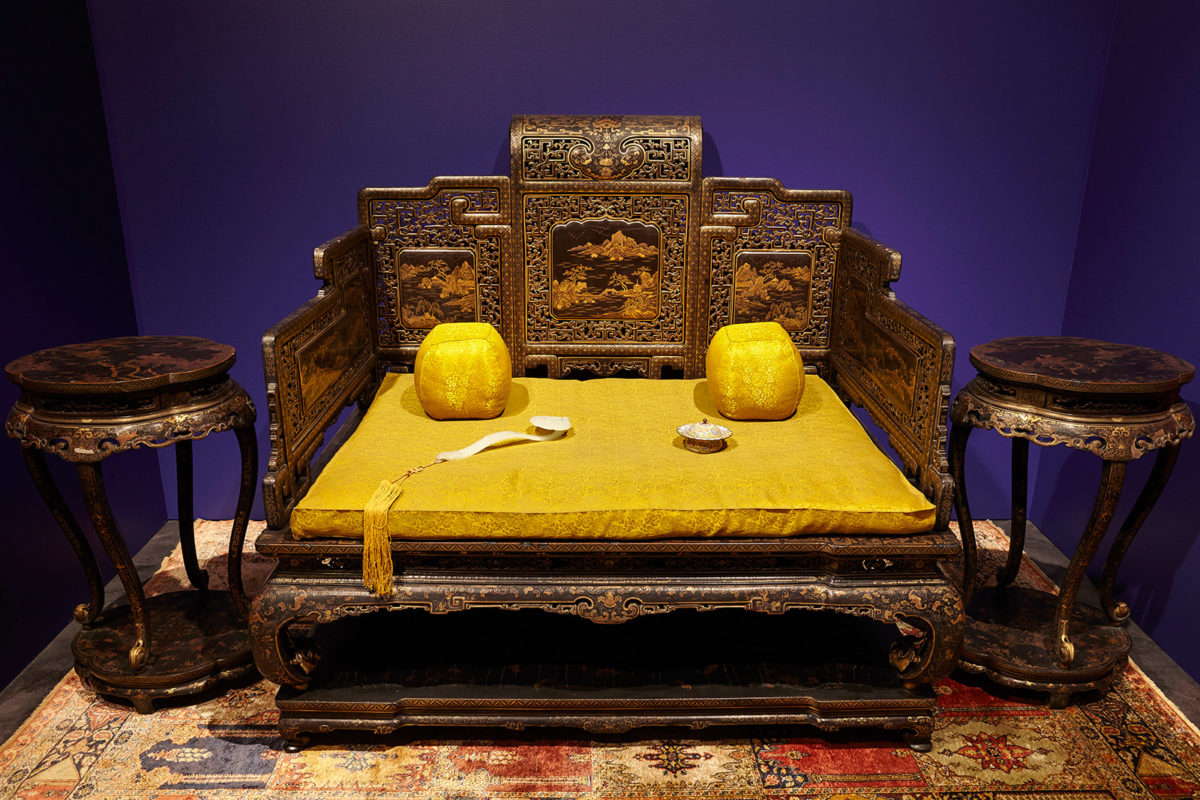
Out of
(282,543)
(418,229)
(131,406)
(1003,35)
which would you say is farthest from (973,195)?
(131,406)

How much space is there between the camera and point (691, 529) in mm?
2266

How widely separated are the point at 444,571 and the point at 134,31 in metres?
2.23

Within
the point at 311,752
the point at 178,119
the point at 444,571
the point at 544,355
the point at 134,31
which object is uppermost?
the point at 134,31

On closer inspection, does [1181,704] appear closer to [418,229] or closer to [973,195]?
[973,195]

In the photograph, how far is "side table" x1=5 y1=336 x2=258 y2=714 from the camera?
7.38 ft

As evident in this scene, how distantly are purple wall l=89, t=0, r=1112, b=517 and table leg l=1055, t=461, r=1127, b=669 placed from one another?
1237 mm

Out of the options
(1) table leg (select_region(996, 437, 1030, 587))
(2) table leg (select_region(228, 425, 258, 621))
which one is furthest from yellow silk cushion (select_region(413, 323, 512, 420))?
(1) table leg (select_region(996, 437, 1030, 587))

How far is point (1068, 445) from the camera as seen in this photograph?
2.28 meters

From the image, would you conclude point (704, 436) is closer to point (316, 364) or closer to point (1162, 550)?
point (316, 364)

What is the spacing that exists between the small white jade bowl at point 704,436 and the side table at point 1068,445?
647mm

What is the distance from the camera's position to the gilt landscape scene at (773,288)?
10.4ft

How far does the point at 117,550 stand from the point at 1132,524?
2924 mm

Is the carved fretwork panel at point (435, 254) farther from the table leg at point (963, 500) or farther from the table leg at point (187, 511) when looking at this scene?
the table leg at point (963, 500)

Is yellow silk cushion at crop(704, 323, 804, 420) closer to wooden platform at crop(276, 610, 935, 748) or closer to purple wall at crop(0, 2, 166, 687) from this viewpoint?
wooden platform at crop(276, 610, 935, 748)
